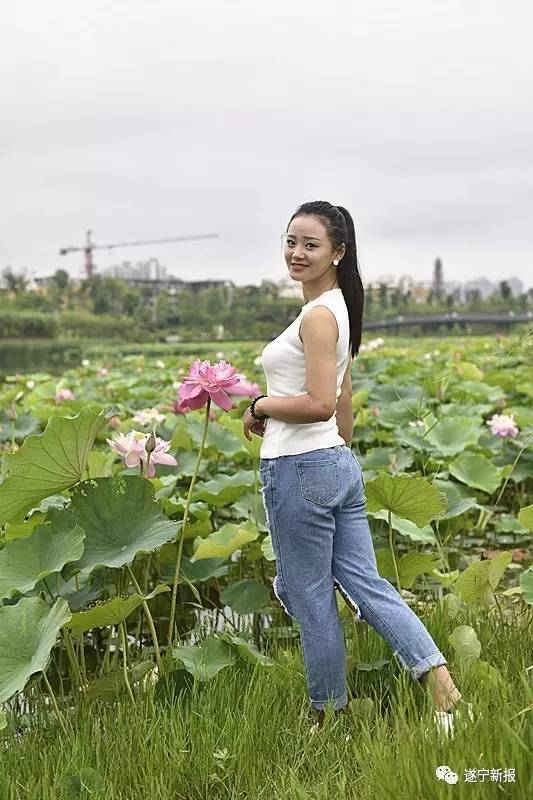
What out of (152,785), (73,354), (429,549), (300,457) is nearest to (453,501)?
(429,549)

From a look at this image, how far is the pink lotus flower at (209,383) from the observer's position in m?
2.10

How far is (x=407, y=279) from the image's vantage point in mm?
87812

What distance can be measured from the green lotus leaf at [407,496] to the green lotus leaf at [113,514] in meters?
0.48

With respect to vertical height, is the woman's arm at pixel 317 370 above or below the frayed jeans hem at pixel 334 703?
above

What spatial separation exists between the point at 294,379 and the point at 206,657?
0.67m

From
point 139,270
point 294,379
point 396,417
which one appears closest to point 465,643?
point 294,379

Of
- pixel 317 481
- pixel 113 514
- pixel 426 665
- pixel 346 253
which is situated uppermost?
pixel 346 253

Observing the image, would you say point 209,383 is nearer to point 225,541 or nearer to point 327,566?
point 327,566

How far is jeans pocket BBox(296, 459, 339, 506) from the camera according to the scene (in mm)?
1856

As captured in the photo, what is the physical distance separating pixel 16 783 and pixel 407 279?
8786cm

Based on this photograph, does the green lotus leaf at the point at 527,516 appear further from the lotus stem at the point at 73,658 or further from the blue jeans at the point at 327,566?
the lotus stem at the point at 73,658

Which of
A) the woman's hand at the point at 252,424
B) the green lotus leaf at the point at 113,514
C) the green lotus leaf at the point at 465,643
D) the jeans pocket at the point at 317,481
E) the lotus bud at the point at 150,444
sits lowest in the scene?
the green lotus leaf at the point at 465,643

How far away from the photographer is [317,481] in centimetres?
186

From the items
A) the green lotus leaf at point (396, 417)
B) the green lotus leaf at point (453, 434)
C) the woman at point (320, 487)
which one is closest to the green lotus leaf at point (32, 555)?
the woman at point (320, 487)
